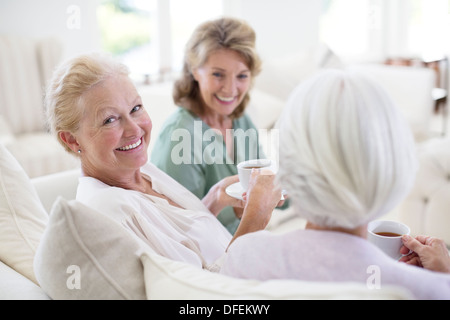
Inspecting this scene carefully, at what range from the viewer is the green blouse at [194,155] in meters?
1.67

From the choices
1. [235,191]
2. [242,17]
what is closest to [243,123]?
[235,191]

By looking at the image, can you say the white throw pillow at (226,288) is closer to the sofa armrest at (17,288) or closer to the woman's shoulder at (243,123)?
the sofa armrest at (17,288)

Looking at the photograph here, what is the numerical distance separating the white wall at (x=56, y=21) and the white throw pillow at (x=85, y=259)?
3.18 metres

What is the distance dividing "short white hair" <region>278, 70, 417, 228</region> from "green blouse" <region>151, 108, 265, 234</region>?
3.07ft

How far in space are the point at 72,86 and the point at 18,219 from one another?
37 cm

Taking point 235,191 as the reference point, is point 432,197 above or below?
below

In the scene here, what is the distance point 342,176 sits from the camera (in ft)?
2.37

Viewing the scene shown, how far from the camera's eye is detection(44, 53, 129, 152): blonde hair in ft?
3.67

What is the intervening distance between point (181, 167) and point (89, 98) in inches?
23.3

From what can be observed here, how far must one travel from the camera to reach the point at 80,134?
1.17 m

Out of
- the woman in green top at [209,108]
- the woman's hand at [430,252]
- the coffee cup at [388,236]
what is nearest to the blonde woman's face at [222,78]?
the woman in green top at [209,108]

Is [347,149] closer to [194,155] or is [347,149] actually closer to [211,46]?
[194,155]
